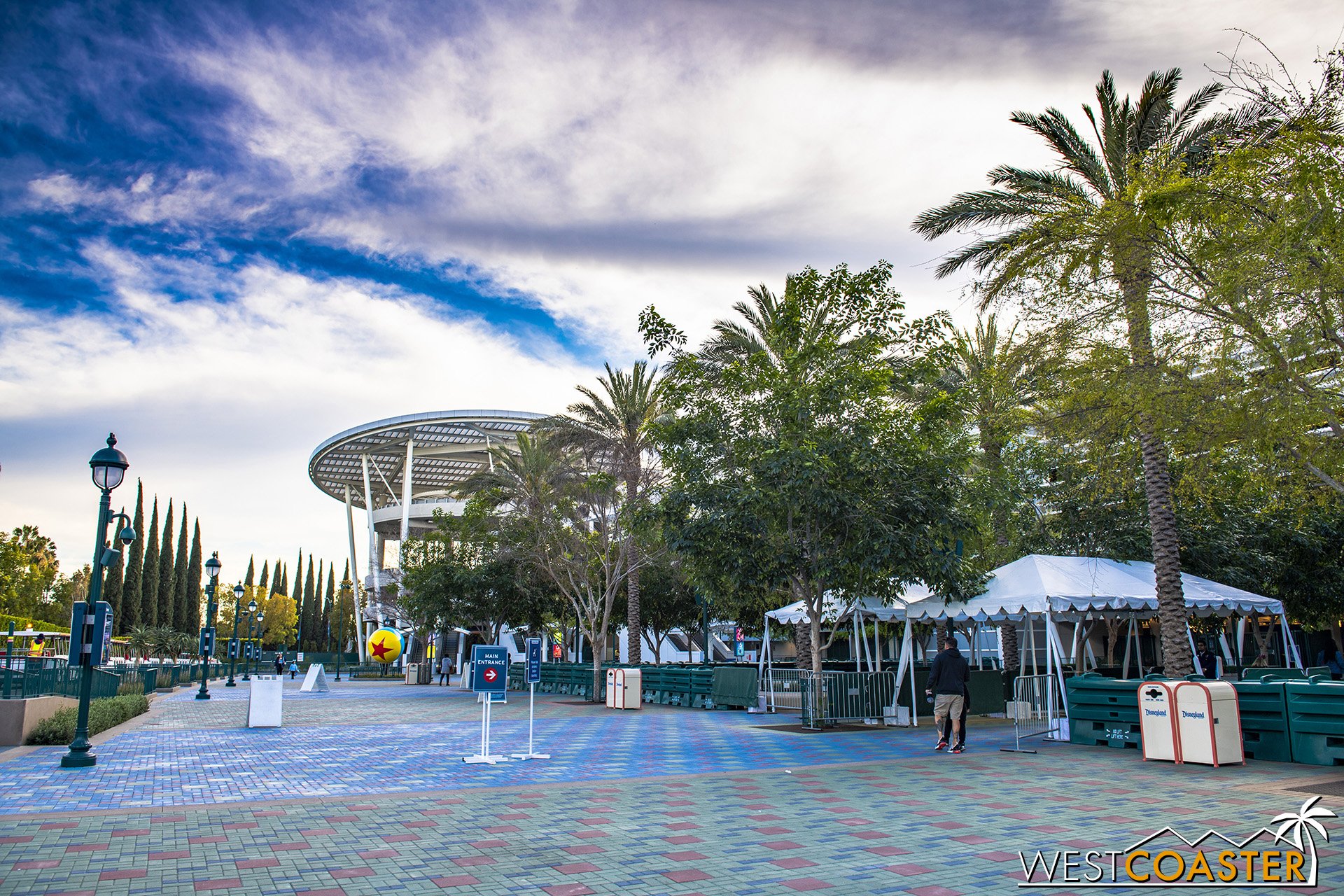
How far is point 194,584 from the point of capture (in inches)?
3051

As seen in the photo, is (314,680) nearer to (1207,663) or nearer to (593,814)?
(593,814)

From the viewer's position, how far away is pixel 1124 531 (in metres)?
25.9

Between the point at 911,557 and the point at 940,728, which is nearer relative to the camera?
the point at 940,728

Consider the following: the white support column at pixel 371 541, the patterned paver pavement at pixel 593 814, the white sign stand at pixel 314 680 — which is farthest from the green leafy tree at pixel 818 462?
the white support column at pixel 371 541

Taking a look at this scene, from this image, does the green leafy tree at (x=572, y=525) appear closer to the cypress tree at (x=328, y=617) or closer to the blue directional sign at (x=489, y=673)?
the blue directional sign at (x=489, y=673)

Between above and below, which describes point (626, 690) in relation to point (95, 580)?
below

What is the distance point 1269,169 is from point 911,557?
30.0ft

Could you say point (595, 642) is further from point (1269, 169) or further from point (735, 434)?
point (1269, 169)

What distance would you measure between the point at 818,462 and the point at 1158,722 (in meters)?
6.62


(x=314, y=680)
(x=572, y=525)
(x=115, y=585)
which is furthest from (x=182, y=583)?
(x=572, y=525)

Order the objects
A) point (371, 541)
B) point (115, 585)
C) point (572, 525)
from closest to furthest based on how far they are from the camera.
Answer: point (572, 525), point (115, 585), point (371, 541)

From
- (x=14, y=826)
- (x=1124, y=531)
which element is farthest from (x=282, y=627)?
(x=14, y=826)

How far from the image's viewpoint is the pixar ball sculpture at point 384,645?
1888cm

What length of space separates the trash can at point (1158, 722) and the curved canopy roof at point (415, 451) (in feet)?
167
